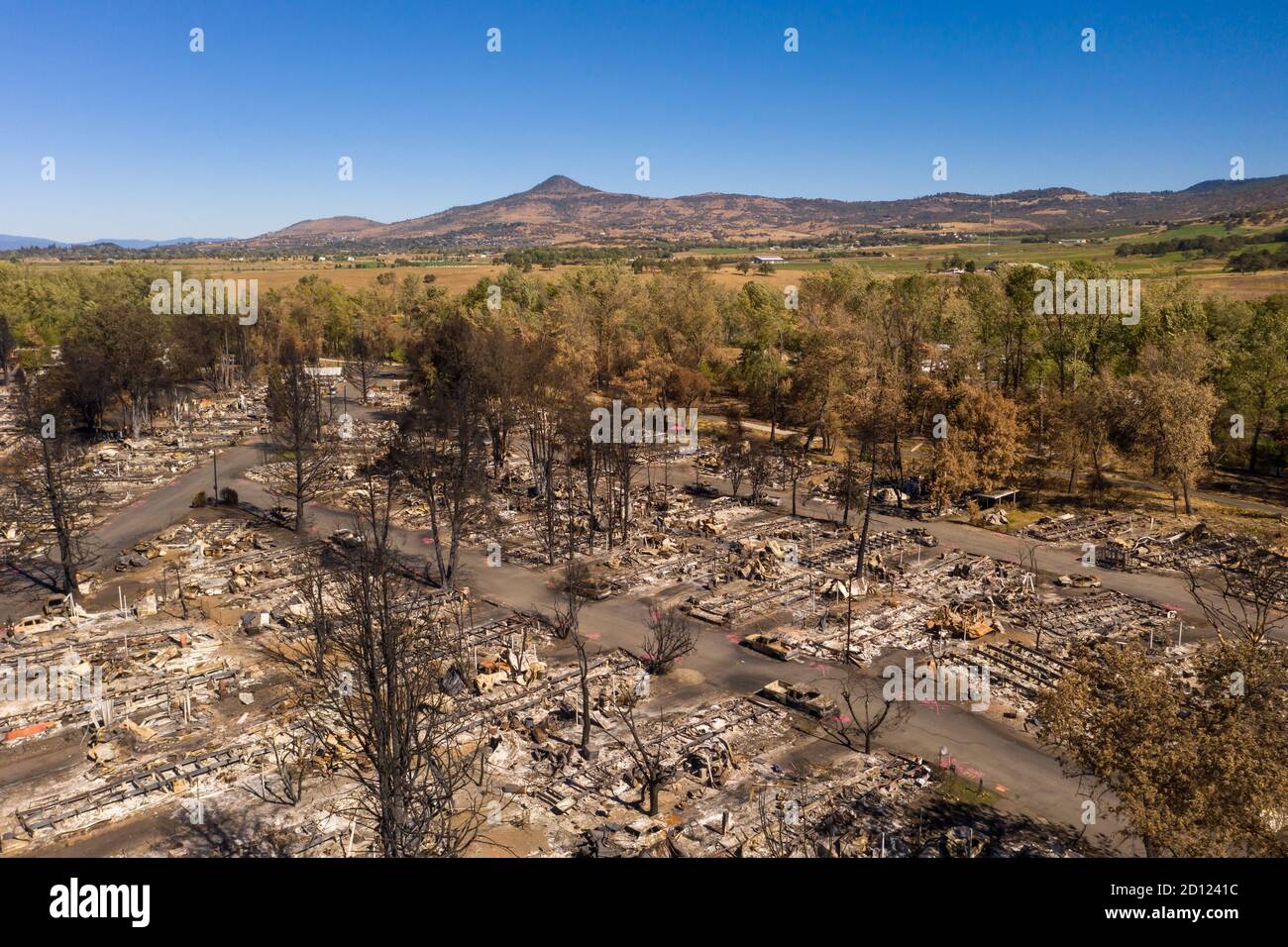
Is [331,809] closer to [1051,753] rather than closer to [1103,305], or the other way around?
[1051,753]

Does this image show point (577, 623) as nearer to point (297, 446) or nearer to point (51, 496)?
point (297, 446)

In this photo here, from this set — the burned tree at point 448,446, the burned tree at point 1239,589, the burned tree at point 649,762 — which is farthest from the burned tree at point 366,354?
the burned tree at point 1239,589

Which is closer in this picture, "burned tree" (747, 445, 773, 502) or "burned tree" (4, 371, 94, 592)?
"burned tree" (4, 371, 94, 592)

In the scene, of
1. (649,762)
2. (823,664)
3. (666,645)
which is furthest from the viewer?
(823,664)

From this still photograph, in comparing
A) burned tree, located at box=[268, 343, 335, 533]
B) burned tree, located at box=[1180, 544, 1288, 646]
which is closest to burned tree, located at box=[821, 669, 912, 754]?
burned tree, located at box=[1180, 544, 1288, 646]

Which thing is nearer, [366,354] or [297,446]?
[297,446]

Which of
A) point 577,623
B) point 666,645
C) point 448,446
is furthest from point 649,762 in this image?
point 448,446

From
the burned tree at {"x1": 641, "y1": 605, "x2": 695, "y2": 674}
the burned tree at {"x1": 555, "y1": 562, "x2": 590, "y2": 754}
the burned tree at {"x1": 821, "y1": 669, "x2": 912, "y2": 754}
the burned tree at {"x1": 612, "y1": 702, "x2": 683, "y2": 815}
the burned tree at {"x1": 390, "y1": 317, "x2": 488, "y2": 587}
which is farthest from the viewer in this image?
the burned tree at {"x1": 390, "y1": 317, "x2": 488, "y2": 587}

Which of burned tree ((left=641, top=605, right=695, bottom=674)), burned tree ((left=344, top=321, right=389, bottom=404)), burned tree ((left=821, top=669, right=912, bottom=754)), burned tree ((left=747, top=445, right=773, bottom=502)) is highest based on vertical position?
burned tree ((left=344, top=321, right=389, bottom=404))

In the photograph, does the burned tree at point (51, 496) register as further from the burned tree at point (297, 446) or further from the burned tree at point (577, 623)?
the burned tree at point (577, 623)

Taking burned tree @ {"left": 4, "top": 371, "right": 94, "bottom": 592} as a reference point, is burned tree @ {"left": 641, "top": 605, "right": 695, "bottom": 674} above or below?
below

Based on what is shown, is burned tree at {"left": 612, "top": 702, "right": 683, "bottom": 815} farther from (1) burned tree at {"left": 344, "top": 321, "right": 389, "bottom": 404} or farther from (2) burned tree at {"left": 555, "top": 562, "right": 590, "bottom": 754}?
(1) burned tree at {"left": 344, "top": 321, "right": 389, "bottom": 404}

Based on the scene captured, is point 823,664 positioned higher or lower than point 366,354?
lower
